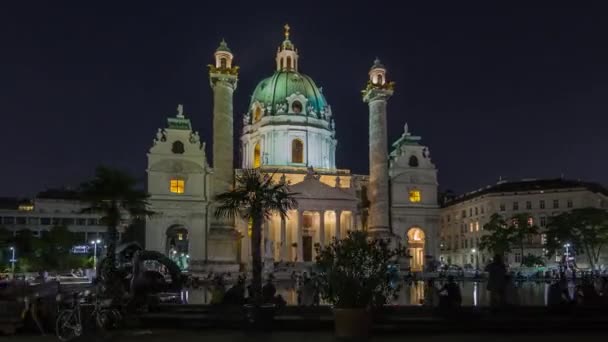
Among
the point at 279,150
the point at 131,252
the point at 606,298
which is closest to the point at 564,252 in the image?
the point at 279,150

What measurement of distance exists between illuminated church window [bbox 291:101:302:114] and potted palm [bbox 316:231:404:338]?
262 feet

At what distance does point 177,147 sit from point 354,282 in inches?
2636

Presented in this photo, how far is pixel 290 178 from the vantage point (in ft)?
282

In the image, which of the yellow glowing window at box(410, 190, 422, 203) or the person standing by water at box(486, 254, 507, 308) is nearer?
the person standing by water at box(486, 254, 507, 308)

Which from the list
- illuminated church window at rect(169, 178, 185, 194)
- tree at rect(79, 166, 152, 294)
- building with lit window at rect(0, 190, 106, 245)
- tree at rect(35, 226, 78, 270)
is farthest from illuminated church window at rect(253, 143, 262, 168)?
tree at rect(79, 166, 152, 294)

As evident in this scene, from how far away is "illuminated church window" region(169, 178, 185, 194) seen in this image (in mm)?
77000

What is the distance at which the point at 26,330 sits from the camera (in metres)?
17.3

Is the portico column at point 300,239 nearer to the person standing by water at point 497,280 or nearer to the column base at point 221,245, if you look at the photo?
the column base at point 221,245

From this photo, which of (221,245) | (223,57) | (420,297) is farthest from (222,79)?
(420,297)

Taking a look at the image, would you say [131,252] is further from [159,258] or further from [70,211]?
[70,211]

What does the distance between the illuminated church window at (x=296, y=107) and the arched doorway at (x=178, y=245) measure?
26.4 m

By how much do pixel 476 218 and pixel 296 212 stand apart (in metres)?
38.7

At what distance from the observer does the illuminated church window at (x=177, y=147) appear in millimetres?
79062

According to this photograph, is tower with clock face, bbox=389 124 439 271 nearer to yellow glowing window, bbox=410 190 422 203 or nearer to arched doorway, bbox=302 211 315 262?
yellow glowing window, bbox=410 190 422 203
